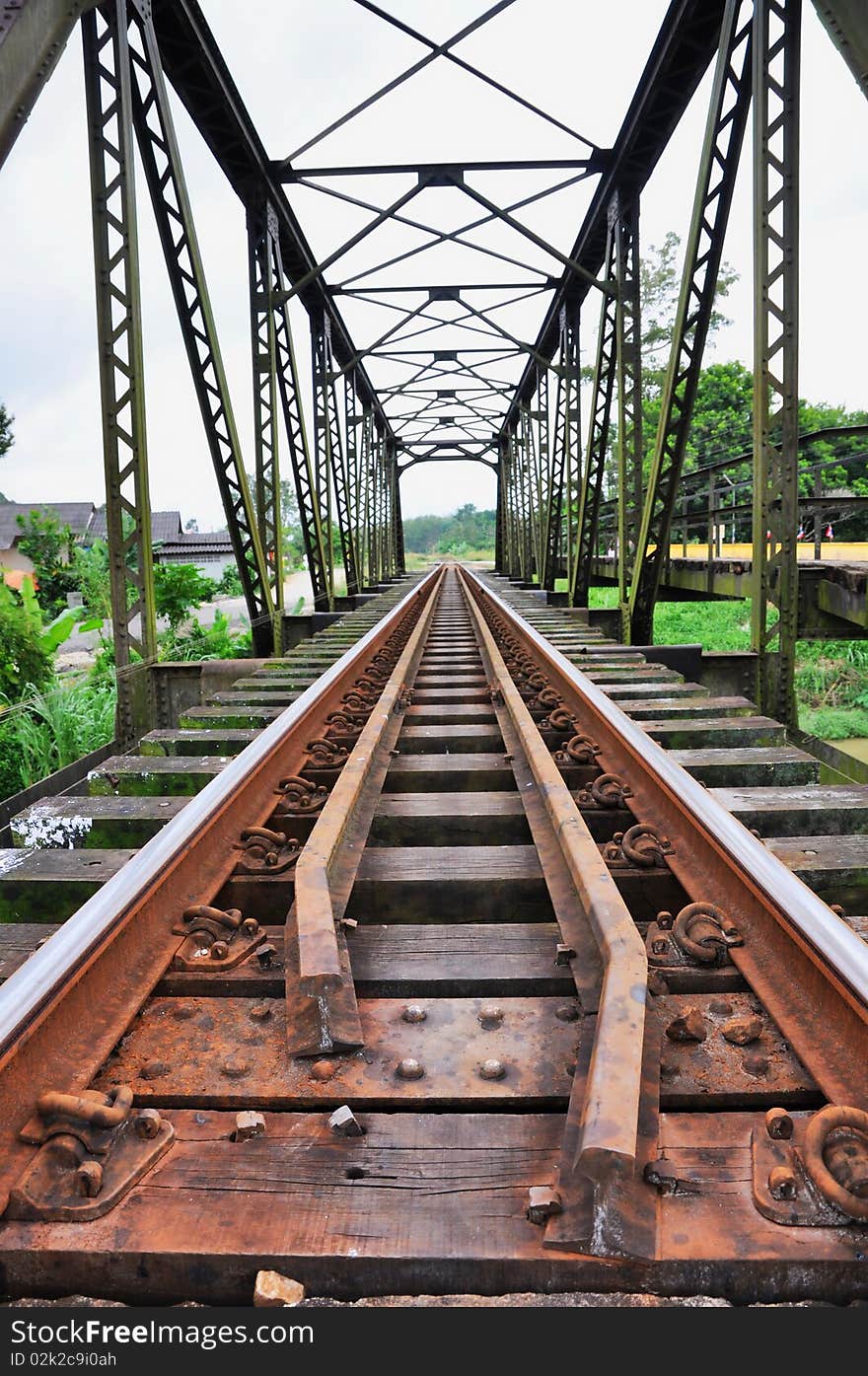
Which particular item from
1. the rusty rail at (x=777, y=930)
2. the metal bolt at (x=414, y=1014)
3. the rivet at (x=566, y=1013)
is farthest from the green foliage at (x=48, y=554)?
the rivet at (x=566, y=1013)

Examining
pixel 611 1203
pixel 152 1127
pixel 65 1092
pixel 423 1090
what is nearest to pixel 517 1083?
pixel 423 1090

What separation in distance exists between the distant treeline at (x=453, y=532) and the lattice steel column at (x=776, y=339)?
315ft

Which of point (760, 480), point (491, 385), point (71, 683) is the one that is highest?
point (491, 385)

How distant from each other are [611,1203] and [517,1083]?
1.13 feet

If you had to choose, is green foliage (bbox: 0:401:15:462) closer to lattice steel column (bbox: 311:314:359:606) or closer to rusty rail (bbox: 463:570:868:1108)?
lattice steel column (bbox: 311:314:359:606)

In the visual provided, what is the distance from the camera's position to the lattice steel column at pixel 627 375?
9977 millimetres

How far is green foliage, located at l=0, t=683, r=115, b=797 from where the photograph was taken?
630 centimetres

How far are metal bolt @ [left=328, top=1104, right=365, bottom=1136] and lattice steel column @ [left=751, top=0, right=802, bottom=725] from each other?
482cm

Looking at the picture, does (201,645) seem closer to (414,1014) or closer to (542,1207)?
(414,1014)

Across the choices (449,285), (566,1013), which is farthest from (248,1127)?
(449,285)

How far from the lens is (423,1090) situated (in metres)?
1.42

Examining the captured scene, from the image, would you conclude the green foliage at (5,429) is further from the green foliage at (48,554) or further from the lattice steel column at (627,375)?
the lattice steel column at (627,375)

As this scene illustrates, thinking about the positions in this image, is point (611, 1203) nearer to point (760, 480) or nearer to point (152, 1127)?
point (152, 1127)

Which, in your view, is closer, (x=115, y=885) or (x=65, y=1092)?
(x=65, y=1092)
